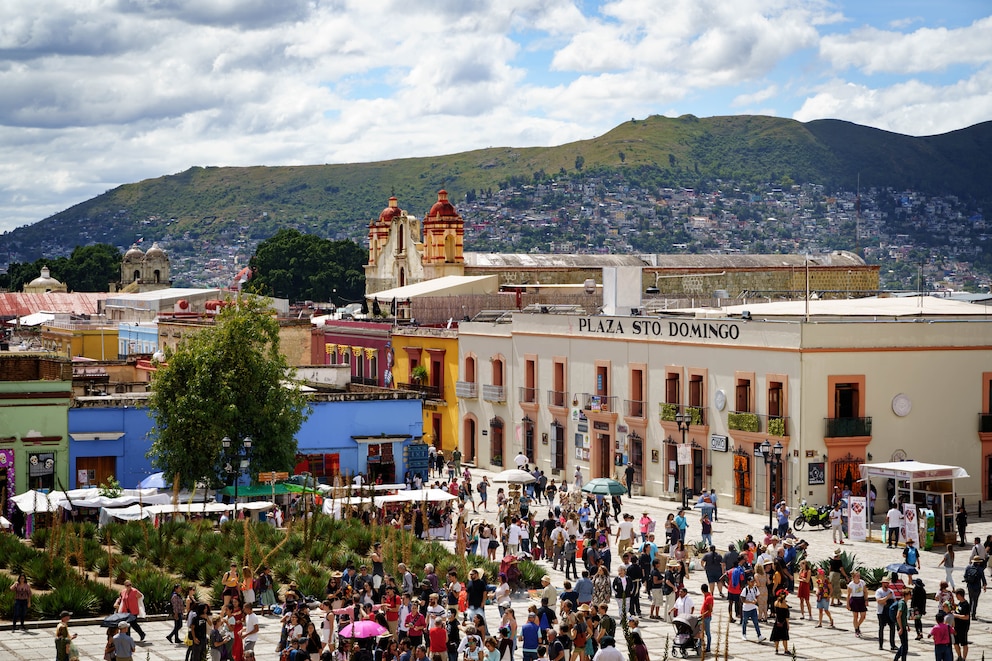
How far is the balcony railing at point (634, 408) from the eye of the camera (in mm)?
47594

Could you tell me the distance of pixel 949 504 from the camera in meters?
37.3

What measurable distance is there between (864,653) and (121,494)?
19.6 m

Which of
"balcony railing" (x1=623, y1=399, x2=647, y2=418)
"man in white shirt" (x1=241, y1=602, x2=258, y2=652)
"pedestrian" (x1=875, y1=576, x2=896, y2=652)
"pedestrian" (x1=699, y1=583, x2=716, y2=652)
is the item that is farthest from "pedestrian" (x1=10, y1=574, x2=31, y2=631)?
"balcony railing" (x1=623, y1=399, x2=647, y2=418)

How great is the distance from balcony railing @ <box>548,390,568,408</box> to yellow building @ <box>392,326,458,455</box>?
6936 millimetres

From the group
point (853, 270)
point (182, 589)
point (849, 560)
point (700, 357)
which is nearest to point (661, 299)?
point (700, 357)

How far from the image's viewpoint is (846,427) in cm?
4084

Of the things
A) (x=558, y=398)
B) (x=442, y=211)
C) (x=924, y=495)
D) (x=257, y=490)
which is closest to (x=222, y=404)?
(x=257, y=490)

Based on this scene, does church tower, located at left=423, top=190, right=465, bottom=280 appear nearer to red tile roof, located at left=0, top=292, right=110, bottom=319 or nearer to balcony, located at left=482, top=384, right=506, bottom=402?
balcony, located at left=482, top=384, right=506, bottom=402

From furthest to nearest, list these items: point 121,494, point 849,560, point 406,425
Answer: point 406,425, point 121,494, point 849,560

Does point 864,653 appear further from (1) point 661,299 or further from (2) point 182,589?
(1) point 661,299

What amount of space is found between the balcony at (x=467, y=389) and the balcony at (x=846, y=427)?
18.7 meters

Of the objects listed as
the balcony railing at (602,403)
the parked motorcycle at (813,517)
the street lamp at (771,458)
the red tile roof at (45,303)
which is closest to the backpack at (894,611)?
the parked motorcycle at (813,517)

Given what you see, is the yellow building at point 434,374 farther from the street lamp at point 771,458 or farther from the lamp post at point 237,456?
the street lamp at point 771,458

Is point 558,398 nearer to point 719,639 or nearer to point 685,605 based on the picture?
point 685,605
